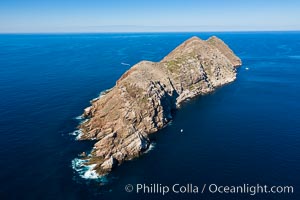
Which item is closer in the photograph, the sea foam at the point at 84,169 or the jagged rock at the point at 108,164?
the sea foam at the point at 84,169

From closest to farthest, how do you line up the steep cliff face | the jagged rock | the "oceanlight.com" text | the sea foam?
the "oceanlight.com" text
the sea foam
the jagged rock
the steep cliff face

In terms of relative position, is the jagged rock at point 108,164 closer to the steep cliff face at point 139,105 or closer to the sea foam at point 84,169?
the steep cliff face at point 139,105

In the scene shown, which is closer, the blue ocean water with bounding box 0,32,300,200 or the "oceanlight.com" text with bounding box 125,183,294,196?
the "oceanlight.com" text with bounding box 125,183,294,196

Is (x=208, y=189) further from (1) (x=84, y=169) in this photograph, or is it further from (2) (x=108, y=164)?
(1) (x=84, y=169)

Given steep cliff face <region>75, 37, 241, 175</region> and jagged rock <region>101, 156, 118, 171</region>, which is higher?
steep cliff face <region>75, 37, 241, 175</region>

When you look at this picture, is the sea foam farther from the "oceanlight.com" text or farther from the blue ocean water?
the "oceanlight.com" text

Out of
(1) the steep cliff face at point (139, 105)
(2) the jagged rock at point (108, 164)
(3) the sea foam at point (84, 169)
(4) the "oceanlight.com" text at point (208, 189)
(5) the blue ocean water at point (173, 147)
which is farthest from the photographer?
(1) the steep cliff face at point (139, 105)

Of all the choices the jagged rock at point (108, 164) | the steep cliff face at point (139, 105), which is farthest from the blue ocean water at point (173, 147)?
the steep cliff face at point (139, 105)

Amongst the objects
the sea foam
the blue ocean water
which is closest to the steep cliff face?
the sea foam

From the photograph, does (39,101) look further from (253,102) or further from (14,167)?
(253,102)
